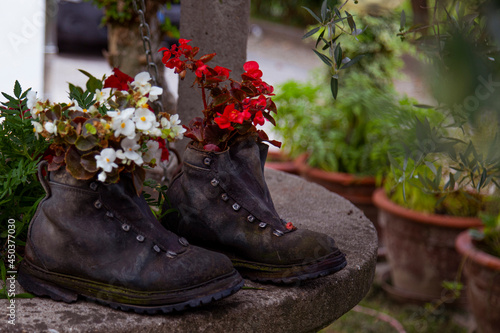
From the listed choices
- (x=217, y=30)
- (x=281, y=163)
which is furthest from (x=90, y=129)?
(x=281, y=163)

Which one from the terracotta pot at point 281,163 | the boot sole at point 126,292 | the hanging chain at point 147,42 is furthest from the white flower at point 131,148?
the terracotta pot at point 281,163

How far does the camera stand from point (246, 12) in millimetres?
1786

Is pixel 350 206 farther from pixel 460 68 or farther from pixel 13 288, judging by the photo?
pixel 460 68

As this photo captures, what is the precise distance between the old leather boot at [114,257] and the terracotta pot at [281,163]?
289 cm

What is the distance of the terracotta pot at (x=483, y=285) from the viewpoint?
2617 millimetres

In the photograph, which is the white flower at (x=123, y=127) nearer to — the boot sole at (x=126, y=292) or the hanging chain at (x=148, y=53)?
the boot sole at (x=126, y=292)

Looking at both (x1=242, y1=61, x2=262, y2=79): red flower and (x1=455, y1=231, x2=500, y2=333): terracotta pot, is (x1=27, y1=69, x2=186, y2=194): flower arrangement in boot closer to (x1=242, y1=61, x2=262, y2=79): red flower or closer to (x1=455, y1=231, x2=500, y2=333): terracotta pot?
(x1=242, y1=61, x2=262, y2=79): red flower

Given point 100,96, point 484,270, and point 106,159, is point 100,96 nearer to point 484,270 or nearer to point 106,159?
point 106,159

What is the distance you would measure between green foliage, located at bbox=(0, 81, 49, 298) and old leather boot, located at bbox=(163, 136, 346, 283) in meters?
0.34

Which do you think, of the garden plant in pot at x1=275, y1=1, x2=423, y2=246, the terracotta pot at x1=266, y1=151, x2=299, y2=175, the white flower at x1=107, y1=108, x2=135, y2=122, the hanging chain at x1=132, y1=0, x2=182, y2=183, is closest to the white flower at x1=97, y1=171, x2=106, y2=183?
the white flower at x1=107, y1=108, x2=135, y2=122

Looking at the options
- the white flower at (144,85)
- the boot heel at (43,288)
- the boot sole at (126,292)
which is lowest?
the boot heel at (43,288)

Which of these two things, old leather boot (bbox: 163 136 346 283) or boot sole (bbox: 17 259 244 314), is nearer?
boot sole (bbox: 17 259 244 314)

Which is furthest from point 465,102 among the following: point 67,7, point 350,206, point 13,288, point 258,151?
point 67,7

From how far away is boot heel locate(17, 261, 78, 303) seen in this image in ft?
3.56
